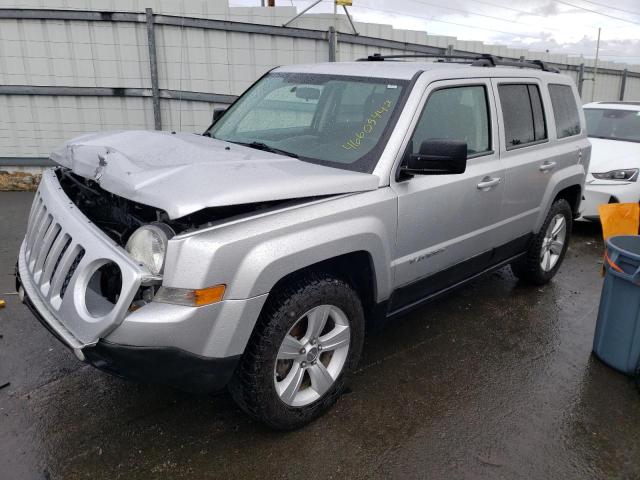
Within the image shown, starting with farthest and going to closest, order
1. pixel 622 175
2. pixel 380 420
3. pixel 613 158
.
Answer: pixel 613 158
pixel 622 175
pixel 380 420

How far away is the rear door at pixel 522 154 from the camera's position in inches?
157

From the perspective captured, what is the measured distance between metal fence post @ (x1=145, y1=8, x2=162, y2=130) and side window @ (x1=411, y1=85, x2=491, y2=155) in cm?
555

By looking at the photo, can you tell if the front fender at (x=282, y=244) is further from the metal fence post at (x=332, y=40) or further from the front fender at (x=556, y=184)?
the metal fence post at (x=332, y=40)

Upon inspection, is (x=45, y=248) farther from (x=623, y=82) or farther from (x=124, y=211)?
(x=623, y=82)

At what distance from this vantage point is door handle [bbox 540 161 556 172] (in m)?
4.34

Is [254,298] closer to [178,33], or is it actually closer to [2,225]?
[2,225]

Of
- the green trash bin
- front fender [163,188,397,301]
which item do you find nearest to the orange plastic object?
the green trash bin

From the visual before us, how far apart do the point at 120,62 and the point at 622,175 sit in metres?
6.94

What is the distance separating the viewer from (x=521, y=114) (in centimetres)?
422

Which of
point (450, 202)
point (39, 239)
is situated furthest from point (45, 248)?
point (450, 202)

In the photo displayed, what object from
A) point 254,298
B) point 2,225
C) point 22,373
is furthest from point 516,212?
point 2,225

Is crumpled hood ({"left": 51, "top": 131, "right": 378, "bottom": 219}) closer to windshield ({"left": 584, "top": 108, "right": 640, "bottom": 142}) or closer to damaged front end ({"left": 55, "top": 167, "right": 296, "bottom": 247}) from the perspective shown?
damaged front end ({"left": 55, "top": 167, "right": 296, "bottom": 247})

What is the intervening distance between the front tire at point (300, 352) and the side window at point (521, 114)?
78.8 inches

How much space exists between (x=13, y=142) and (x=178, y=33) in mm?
2900
